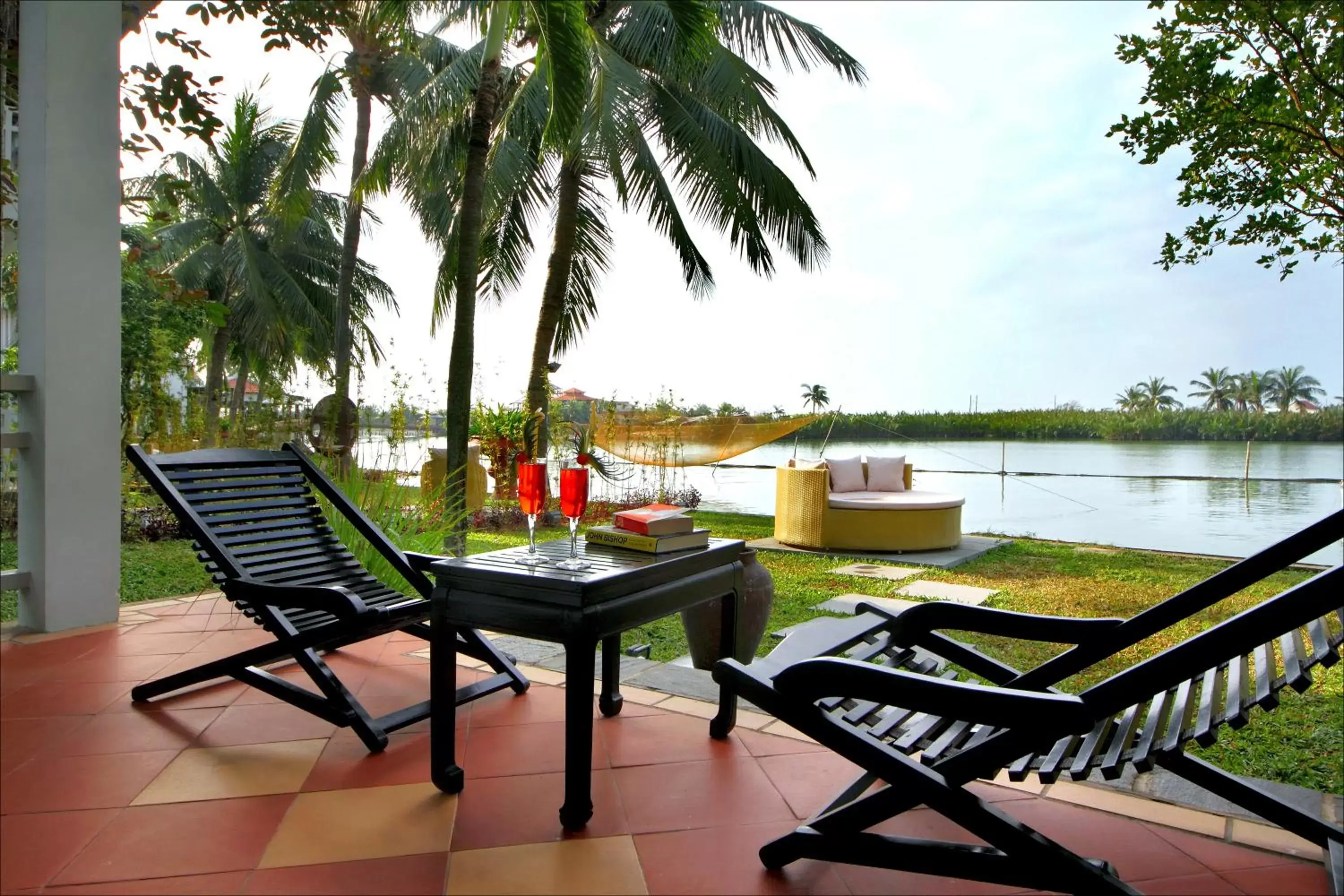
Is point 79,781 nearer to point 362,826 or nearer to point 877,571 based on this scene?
point 362,826

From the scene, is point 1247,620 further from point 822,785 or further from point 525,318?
point 525,318

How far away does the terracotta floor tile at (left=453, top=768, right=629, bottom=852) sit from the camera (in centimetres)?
184

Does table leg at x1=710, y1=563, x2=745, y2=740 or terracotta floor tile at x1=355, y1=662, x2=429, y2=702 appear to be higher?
table leg at x1=710, y1=563, x2=745, y2=740

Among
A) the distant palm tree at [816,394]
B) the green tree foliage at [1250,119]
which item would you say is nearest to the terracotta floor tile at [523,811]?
the green tree foliage at [1250,119]

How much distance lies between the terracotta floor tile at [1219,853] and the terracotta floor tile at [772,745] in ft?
2.64

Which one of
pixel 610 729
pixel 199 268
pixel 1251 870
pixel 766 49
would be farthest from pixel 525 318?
pixel 199 268

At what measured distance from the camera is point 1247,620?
133 cm

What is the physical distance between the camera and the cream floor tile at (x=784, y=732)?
242 centimetres

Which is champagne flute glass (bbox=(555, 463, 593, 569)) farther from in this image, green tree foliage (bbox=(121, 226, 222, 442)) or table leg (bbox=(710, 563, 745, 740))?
green tree foliage (bbox=(121, 226, 222, 442))

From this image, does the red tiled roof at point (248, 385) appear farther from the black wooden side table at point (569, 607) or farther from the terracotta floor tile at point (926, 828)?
the terracotta floor tile at point (926, 828)

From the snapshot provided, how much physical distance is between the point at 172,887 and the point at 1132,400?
12099 mm

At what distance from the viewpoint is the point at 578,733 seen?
72.1 inches

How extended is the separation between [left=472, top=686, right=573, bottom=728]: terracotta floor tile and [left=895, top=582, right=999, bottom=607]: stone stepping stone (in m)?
2.37

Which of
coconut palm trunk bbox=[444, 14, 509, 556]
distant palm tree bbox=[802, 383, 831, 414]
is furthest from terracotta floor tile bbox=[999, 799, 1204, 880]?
distant palm tree bbox=[802, 383, 831, 414]
